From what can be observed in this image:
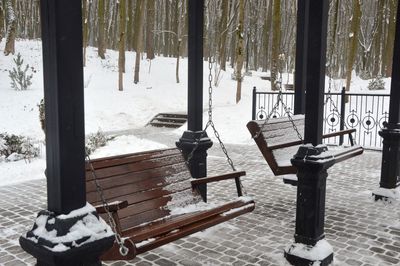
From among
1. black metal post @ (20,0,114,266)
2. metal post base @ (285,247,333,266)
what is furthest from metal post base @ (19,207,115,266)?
metal post base @ (285,247,333,266)

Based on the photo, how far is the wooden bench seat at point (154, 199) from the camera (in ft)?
11.9

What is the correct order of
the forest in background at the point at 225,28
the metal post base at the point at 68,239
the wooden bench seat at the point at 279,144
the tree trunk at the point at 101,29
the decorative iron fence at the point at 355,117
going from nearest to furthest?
the metal post base at the point at 68,239, the wooden bench seat at the point at 279,144, the decorative iron fence at the point at 355,117, the forest in background at the point at 225,28, the tree trunk at the point at 101,29

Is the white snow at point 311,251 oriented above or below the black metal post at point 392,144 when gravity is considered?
below

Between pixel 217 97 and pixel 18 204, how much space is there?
1910 centimetres

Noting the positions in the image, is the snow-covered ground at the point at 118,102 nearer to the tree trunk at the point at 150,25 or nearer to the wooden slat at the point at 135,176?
the tree trunk at the point at 150,25

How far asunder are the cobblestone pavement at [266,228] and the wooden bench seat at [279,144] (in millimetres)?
740

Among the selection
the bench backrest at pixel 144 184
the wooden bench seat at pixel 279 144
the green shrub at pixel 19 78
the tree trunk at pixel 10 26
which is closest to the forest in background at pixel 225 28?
the tree trunk at pixel 10 26

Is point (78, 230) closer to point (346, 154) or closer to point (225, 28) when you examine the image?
point (346, 154)

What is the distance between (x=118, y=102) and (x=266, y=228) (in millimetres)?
16218

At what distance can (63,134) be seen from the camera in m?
2.48

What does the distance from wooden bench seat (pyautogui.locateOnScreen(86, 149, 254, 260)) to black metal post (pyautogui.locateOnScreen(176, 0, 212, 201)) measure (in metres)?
0.43

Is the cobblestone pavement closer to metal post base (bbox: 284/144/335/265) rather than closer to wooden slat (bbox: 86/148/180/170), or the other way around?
metal post base (bbox: 284/144/335/265)

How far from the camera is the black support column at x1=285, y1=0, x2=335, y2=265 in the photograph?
429 centimetres

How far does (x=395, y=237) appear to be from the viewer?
17.2 ft
